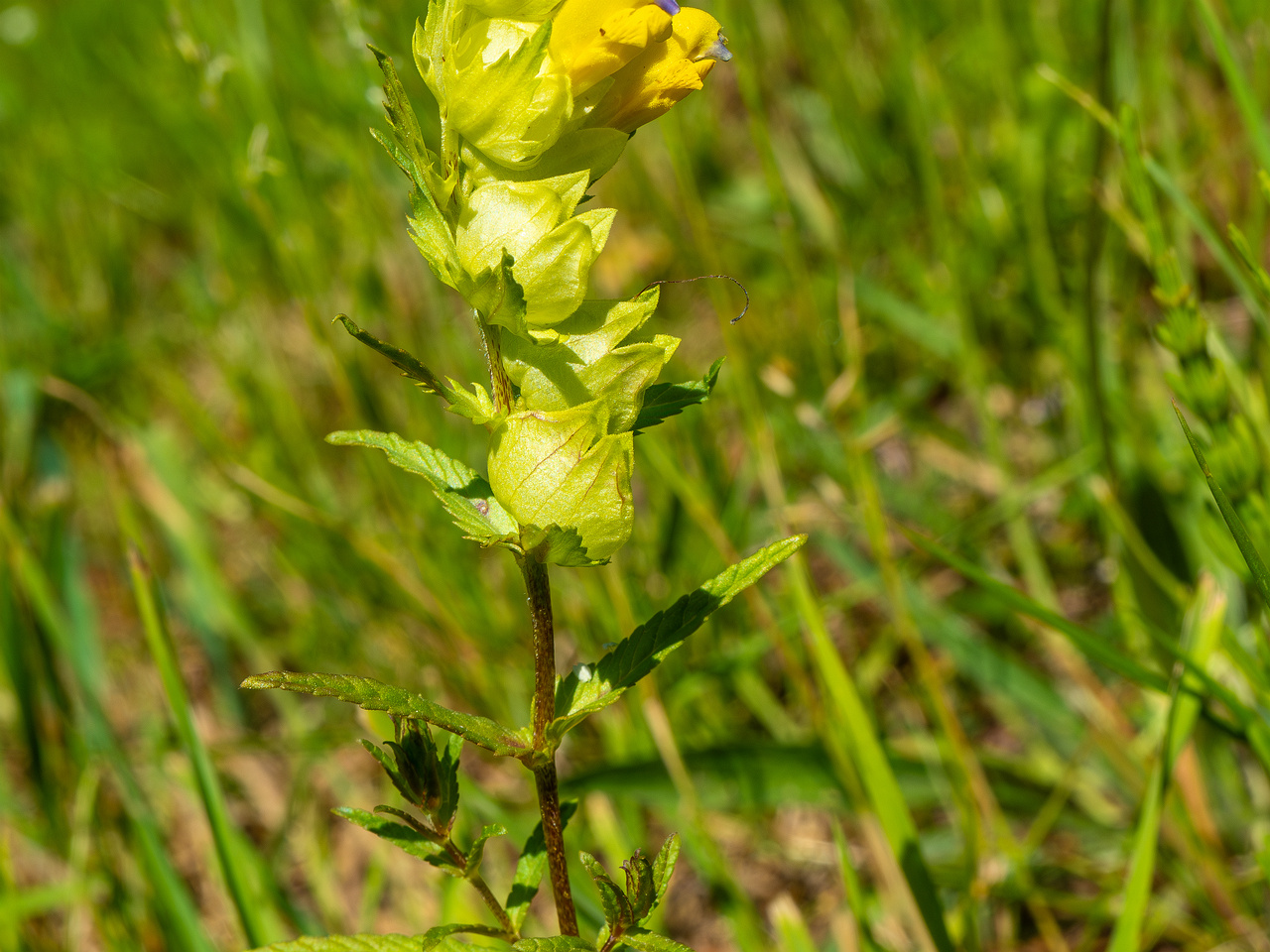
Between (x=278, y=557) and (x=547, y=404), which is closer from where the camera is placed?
(x=547, y=404)

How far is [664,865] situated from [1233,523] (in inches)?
18.6

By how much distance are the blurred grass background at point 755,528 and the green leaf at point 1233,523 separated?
9.7 inches

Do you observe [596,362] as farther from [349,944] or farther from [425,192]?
[349,944]

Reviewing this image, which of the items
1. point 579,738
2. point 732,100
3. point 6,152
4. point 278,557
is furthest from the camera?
point 732,100

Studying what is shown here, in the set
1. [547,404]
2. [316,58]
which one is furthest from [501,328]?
[316,58]

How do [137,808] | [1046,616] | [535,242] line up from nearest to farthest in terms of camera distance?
[535,242] < [1046,616] < [137,808]

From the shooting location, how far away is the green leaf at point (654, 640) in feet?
2.17

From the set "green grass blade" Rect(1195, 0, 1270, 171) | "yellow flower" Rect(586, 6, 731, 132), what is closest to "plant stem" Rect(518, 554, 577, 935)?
"yellow flower" Rect(586, 6, 731, 132)

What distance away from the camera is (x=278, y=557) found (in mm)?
1886

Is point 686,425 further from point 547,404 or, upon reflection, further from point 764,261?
point 547,404

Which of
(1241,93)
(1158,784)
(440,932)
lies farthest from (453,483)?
(1241,93)

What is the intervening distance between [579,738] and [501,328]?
3.72 ft

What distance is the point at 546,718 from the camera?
680mm

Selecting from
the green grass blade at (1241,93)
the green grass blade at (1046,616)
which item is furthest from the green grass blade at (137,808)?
the green grass blade at (1241,93)
